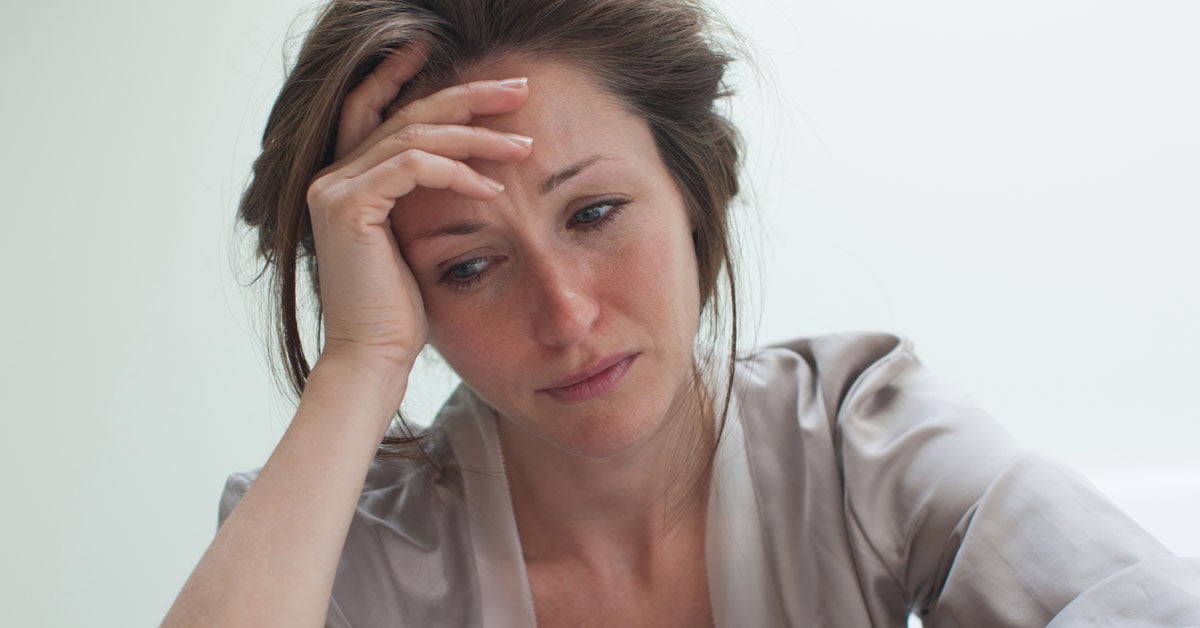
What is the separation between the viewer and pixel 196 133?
318 centimetres

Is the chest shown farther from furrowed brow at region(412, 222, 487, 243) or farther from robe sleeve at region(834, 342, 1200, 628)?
furrowed brow at region(412, 222, 487, 243)

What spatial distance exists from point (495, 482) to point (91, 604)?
1894mm

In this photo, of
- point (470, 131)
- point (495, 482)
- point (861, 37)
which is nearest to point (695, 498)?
point (495, 482)

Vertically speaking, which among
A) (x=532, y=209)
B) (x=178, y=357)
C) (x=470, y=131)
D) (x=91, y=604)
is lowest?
(x=91, y=604)

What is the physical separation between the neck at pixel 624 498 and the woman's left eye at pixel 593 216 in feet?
1.29

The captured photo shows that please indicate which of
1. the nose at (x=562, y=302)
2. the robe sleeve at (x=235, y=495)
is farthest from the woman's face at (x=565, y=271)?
the robe sleeve at (x=235, y=495)

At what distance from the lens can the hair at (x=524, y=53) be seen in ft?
5.17

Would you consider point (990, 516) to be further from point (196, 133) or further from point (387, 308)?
point (196, 133)

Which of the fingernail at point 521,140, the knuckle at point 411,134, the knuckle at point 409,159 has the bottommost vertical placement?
the knuckle at point 409,159

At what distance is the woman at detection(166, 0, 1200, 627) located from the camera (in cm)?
146

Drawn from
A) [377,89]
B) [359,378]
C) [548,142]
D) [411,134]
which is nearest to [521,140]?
[548,142]

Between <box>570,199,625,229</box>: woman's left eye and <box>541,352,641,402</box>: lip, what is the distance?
169 millimetres

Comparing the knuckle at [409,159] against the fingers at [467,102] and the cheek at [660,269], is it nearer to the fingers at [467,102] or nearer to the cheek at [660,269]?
the fingers at [467,102]

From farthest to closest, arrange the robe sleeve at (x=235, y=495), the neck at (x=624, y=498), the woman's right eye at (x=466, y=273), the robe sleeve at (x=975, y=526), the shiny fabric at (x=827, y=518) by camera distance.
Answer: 1. the neck at (x=624, y=498)
2. the robe sleeve at (x=235, y=495)
3. the woman's right eye at (x=466, y=273)
4. the shiny fabric at (x=827, y=518)
5. the robe sleeve at (x=975, y=526)
